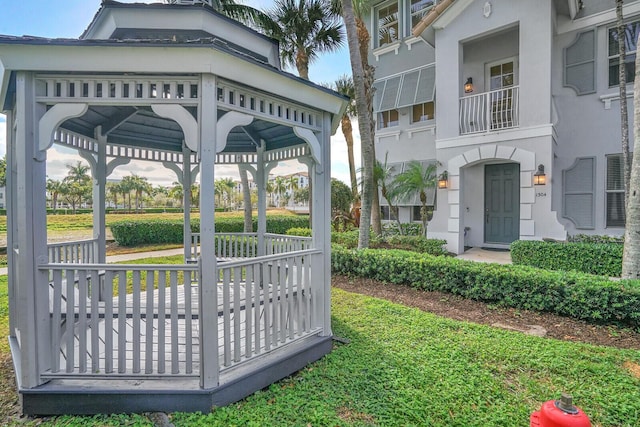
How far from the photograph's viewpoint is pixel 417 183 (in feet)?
31.9

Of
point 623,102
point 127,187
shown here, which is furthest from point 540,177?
point 127,187

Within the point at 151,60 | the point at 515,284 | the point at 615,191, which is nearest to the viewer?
the point at 151,60

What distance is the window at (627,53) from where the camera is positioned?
783 centimetres

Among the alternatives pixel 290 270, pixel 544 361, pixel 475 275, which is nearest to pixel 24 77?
pixel 290 270

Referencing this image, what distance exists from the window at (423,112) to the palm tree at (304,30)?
401cm

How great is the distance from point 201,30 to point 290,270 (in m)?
3.00

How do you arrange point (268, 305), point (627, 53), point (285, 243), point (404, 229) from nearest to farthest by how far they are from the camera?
point (268, 305) < point (285, 243) < point (627, 53) < point (404, 229)

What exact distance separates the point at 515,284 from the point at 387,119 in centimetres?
837

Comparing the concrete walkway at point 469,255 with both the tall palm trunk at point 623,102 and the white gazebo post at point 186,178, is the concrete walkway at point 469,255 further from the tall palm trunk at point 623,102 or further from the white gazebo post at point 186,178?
the white gazebo post at point 186,178

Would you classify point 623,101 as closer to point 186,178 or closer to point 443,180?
point 443,180

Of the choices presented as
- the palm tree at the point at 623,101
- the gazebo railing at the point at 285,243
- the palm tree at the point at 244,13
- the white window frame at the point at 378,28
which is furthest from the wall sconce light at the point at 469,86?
the gazebo railing at the point at 285,243

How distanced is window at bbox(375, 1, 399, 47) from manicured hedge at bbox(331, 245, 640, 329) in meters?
9.11

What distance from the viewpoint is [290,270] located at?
361 cm

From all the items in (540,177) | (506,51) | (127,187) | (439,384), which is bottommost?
(439,384)
